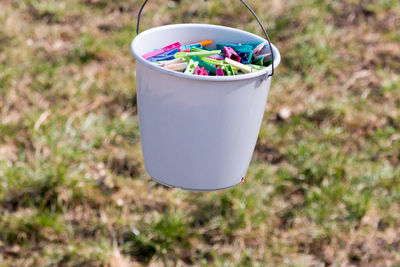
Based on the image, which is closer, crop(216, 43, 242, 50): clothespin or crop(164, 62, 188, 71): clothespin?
crop(164, 62, 188, 71): clothespin

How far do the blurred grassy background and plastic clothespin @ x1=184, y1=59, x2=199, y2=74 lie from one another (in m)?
1.27

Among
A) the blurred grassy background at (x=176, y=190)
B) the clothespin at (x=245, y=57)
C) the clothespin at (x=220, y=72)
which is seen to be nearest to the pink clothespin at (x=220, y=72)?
the clothespin at (x=220, y=72)

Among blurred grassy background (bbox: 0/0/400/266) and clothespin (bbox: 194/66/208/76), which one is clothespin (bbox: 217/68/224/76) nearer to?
clothespin (bbox: 194/66/208/76)

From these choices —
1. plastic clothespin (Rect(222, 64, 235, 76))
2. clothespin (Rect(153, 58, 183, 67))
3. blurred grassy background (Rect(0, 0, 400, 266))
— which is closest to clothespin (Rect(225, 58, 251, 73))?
plastic clothespin (Rect(222, 64, 235, 76))

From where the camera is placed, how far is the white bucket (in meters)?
1.18

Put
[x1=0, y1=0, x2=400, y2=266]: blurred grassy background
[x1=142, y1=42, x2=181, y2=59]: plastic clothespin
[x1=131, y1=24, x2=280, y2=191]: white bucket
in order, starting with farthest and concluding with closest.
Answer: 1. [x1=0, y1=0, x2=400, y2=266]: blurred grassy background
2. [x1=142, y1=42, x2=181, y2=59]: plastic clothespin
3. [x1=131, y1=24, x2=280, y2=191]: white bucket

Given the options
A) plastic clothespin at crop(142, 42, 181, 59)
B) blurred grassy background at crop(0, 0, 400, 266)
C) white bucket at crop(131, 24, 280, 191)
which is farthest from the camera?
blurred grassy background at crop(0, 0, 400, 266)

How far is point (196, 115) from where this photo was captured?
120 centimetres

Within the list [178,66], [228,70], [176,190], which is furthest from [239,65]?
[176,190]

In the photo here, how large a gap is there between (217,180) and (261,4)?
8.80 ft

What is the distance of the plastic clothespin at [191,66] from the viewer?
1195mm

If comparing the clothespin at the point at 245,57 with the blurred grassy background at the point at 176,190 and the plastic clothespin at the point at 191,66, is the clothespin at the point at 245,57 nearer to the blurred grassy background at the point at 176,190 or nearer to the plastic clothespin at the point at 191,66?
the plastic clothespin at the point at 191,66

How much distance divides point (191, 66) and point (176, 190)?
4.78 ft

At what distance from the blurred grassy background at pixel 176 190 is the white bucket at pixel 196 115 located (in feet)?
3.45
